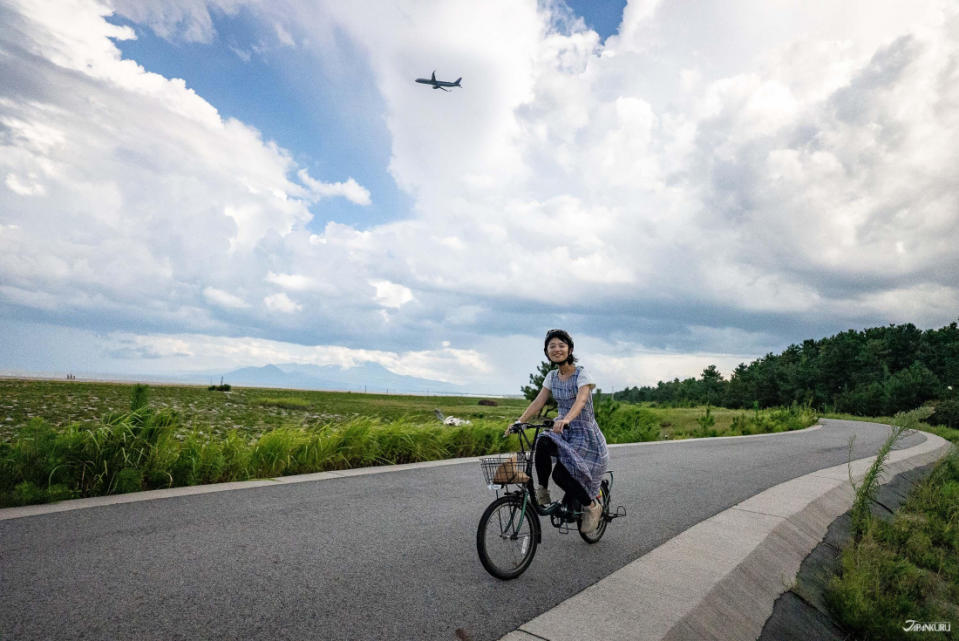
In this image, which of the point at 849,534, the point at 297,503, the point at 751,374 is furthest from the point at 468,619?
the point at 751,374

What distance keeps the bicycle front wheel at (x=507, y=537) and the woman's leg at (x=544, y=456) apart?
394 millimetres

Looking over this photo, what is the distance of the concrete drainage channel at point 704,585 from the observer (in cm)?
365

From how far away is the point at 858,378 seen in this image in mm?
80812

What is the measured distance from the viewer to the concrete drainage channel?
365 cm

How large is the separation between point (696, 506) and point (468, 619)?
4.89 m

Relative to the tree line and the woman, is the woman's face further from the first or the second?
the tree line

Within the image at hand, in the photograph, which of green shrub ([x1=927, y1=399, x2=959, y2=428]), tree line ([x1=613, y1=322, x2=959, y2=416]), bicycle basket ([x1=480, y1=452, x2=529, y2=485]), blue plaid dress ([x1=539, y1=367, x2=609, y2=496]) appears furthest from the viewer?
tree line ([x1=613, y1=322, x2=959, y2=416])

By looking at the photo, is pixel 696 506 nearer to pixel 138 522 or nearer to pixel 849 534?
pixel 849 534

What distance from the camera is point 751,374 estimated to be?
300 ft

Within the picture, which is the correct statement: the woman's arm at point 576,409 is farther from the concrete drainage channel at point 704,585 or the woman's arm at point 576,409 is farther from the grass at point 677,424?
the grass at point 677,424

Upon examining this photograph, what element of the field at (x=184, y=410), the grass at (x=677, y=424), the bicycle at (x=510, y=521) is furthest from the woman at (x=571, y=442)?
the grass at (x=677, y=424)

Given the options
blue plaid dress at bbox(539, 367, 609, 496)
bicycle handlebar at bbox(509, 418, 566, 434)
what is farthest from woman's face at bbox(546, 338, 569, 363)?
bicycle handlebar at bbox(509, 418, 566, 434)

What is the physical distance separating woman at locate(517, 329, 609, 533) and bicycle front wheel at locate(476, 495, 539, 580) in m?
0.37

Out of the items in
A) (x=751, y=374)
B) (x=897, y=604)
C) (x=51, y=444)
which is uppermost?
(x=751, y=374)
